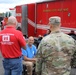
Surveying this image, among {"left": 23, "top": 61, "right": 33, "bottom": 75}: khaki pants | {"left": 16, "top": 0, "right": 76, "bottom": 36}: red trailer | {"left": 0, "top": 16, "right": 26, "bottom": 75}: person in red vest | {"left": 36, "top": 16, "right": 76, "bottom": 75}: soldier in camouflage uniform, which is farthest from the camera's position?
{"left": 16, "top": 0, "right": 76, "bottom": 36}: red trailer

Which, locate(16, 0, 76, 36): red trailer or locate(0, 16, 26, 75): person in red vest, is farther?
locate(16, 0, 76, 36): red trailer

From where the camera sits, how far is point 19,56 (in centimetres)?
580

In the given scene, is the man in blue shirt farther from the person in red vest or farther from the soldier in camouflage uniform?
the soldier in camouflage uniform

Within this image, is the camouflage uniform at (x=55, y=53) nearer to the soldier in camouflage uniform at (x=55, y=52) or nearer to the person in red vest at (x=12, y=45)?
the soldier in camouflage uniform at (x=55, y=52)

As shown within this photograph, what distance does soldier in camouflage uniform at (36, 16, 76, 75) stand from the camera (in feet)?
13.4

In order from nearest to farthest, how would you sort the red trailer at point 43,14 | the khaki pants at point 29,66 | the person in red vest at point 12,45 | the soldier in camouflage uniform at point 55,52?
the soldier in camouflage uniform at point 55,52 < the person in red vest at point 12,45 < the khaki pants at point 29,66 < the red trailer at point 43,14

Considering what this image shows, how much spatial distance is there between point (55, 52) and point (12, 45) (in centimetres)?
179

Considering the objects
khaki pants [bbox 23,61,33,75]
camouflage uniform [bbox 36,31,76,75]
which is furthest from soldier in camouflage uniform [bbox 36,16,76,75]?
khaki pants [bbox 23,61,33,75]

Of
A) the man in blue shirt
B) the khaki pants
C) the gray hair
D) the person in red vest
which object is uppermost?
the gray hair

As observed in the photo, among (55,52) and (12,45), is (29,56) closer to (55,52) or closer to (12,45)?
(12,45)

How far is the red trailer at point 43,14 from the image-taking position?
12.3 m

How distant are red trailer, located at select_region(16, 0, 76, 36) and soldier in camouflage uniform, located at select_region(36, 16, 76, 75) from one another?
25.6 ft

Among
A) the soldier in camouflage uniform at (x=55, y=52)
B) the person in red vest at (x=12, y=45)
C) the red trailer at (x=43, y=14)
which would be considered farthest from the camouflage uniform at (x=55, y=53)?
the red trailer at (x=43, y=14)

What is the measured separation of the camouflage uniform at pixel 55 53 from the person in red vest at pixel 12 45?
5.39 ft
